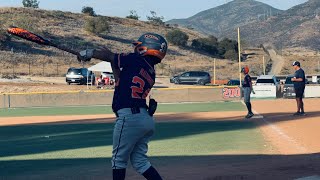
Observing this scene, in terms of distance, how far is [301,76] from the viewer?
25297 millimetres

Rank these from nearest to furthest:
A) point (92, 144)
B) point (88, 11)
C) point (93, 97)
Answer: point (92, 144) → point (93, 97) → point (88, 11)

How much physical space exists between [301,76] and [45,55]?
56.3 m

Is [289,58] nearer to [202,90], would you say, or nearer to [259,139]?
[202,90]

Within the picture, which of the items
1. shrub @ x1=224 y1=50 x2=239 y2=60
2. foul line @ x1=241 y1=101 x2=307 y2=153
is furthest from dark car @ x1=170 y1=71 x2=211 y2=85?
foul line @ x1=241 y1=101 x2=307 y2=153

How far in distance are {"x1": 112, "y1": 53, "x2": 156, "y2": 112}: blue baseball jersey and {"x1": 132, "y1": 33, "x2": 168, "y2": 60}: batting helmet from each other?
0.11m

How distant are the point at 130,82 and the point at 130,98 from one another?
0.17 metres

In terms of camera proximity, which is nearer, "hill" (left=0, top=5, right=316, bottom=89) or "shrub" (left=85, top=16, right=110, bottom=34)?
"hill" (left=0, top=5, right=316, bottom=89)

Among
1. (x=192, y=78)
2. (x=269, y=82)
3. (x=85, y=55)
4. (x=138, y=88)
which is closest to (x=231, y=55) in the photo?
(x=192, y=78)

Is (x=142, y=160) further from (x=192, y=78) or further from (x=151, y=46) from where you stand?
(x=192, y=78)

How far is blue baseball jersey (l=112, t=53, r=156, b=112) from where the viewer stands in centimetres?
784

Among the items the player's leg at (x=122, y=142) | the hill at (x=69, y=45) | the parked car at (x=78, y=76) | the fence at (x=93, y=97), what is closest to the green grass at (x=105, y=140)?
the player's leg at (x=122, y=142)

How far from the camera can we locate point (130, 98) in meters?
7.84

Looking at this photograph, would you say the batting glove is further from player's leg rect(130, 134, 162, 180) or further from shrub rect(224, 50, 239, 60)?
shrub rect(224, 50, 239, 60)

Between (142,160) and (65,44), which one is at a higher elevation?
(65,44)
